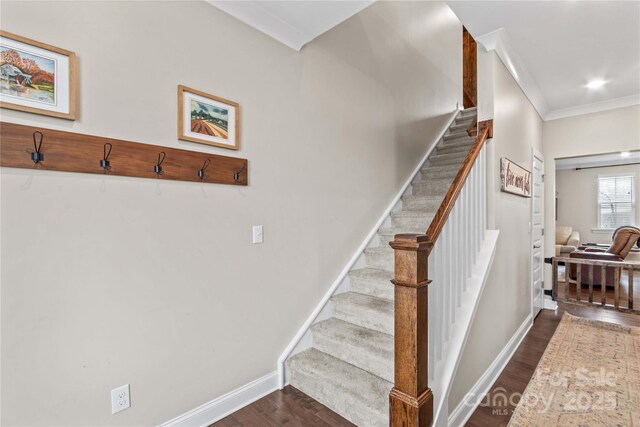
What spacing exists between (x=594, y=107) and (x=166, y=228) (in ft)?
16.2

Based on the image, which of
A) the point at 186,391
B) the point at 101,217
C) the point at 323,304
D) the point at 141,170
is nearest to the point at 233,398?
the point at 186,391

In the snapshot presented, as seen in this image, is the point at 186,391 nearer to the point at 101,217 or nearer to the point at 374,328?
the point at 101,217

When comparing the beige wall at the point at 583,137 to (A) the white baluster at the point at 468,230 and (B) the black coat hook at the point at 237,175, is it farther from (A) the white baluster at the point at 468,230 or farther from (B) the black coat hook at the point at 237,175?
(B) the black coat hook at the point at 237,175

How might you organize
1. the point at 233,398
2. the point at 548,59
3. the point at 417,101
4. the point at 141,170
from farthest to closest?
the point at 417,101
the point at 548,59
the point at 233,398
the point at 141,170

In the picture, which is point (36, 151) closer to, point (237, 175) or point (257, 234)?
point (237, 175)

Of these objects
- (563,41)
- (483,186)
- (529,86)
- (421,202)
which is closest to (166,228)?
(483,186)

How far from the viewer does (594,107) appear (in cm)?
397

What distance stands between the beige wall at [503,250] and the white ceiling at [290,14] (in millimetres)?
1378

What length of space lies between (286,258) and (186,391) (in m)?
0.97

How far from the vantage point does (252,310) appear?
209cm

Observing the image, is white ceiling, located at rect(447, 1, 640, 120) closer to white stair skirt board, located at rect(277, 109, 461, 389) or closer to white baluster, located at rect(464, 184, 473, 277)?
white baluster, located at rect(464, 184, 473, 277)

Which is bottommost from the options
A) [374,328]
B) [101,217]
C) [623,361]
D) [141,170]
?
[623,361]

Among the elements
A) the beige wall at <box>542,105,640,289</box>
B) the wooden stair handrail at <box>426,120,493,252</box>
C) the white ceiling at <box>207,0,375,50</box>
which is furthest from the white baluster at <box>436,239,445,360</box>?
the beige wall at <box>542,105,640,289</box>

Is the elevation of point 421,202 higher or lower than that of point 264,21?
lower
